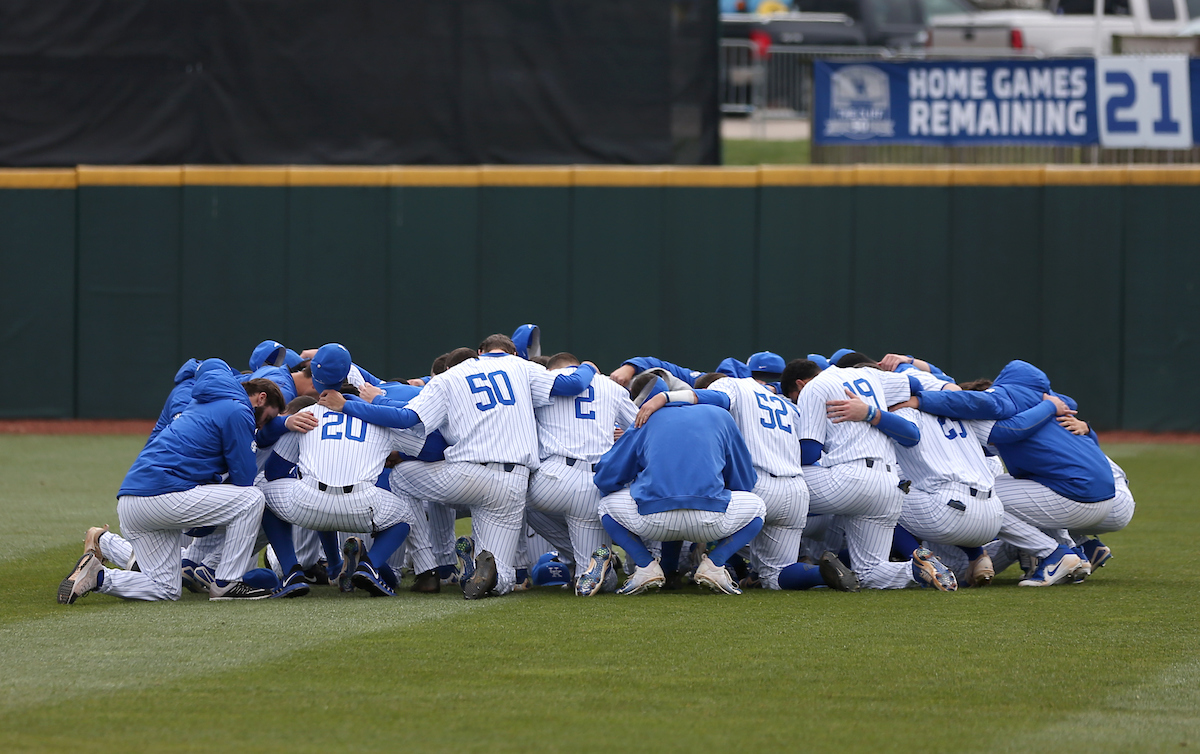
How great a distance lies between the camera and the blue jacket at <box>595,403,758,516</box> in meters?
6.95

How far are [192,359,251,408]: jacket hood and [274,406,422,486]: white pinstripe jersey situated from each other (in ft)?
1.28

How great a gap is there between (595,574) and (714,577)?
64 cm

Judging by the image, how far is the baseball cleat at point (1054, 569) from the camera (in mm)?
7484

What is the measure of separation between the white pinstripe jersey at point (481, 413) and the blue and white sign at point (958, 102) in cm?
1095

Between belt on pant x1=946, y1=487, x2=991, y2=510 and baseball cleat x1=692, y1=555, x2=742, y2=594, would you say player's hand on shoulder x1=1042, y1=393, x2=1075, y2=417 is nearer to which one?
belt on pant x1=946, y1=487, x2=991, y2=510

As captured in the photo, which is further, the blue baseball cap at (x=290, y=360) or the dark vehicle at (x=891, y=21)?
the dark vehicle at (x=891, y=21)

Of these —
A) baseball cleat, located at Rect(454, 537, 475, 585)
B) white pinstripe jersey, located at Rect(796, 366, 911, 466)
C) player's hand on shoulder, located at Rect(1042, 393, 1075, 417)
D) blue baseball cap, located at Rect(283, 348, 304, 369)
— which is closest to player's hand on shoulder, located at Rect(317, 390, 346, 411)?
baseball cleat, located at Rect(454, 537, 475, 585)

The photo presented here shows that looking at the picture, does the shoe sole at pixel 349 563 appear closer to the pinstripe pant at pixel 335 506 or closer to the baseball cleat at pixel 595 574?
→ the pinstripe pant at pixel 335 506

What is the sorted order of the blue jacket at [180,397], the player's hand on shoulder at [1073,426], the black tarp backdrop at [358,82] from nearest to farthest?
the player's hand on shoulder at [1073,426], the blue jacket at [180,397], the black tarp backdrop at [358,82]

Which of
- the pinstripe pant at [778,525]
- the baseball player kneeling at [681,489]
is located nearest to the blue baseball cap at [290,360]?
the baseball player kneeling at [681,489]

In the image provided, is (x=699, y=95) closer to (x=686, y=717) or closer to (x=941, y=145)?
(x=941, y=145)

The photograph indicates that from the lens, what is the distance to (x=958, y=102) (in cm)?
1708

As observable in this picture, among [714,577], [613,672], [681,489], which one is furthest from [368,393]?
[613,672]

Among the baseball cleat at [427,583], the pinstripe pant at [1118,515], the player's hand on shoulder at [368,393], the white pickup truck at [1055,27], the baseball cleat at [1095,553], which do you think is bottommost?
the baseball cleat at [427,583]
